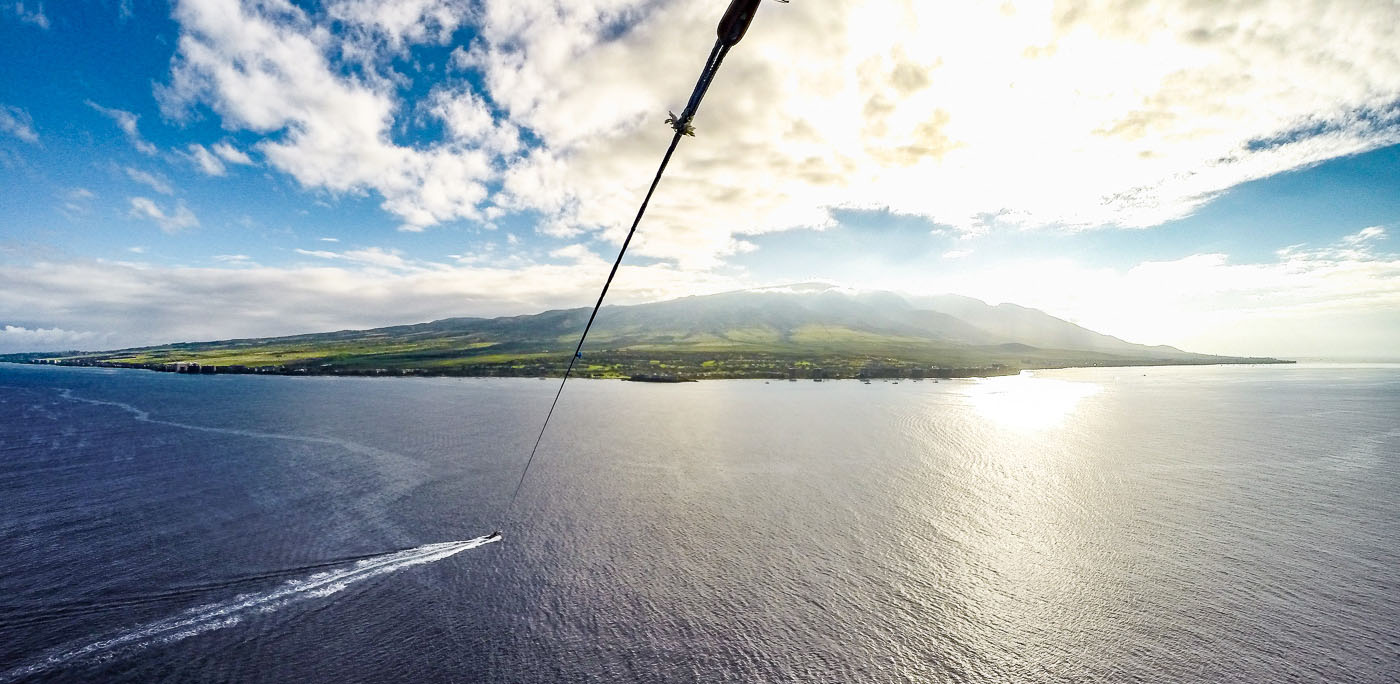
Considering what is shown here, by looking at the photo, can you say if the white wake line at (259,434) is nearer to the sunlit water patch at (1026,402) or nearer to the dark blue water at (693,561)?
the dark blue water at (693,561)

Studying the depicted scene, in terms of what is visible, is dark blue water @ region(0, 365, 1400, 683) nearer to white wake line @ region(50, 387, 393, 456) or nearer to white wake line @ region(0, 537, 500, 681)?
white wake line @ region(0, 537, 500, 681)

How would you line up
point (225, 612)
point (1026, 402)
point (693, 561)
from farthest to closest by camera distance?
1. point (1026, 402)
2. point (693, 561)
3. point (225, 612)

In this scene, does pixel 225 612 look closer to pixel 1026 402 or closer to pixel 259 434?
pixel 259 434

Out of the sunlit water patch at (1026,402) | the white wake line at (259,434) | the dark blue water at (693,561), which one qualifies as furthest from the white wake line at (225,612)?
the sunlit water patch at (1026,402)

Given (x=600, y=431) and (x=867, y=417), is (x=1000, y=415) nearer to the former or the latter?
(x=867, y=417)

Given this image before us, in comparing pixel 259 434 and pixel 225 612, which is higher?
pixel 259 434

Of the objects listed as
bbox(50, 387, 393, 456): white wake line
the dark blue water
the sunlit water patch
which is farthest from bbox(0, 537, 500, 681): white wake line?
the sunlit water patch

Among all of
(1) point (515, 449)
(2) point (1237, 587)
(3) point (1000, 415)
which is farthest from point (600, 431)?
(3) point (1000, 415)

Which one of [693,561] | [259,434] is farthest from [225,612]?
[259,434]
